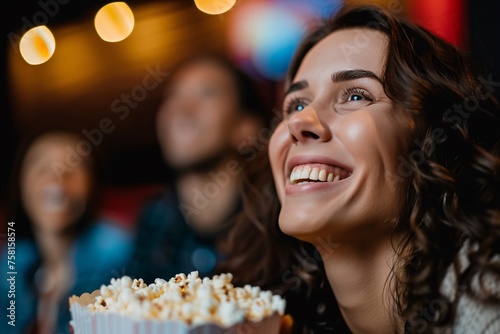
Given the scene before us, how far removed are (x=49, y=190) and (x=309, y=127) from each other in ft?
5.29

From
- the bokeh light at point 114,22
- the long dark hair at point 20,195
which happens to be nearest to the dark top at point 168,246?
Answer: the long dark hair at point 20,195

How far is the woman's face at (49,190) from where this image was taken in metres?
2.46

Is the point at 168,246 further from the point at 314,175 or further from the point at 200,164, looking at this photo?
the point at 314,175

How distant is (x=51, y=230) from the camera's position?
2584 millimetres

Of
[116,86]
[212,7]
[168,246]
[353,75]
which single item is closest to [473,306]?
[353,75]

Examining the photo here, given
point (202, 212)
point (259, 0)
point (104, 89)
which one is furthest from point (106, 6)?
point (202, 212)

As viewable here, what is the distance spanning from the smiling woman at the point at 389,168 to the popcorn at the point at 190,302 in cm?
30

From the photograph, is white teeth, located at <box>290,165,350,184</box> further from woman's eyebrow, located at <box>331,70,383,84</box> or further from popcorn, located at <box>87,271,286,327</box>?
popcorn, located at <box>87,271,286,327</box>

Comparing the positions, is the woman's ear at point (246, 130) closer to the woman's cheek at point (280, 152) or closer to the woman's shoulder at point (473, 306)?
the woman's cheek at point (280, 152)

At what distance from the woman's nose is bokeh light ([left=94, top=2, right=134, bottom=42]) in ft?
6.87

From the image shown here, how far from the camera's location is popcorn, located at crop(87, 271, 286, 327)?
2.55ft

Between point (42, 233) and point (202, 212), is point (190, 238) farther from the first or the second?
point (42, 233)

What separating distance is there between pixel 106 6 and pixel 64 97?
2.13ft

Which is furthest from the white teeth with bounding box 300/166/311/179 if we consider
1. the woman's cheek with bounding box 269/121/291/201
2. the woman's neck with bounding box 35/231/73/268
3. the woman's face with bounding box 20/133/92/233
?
the woman's neck with bounding box 35/231/73/268
